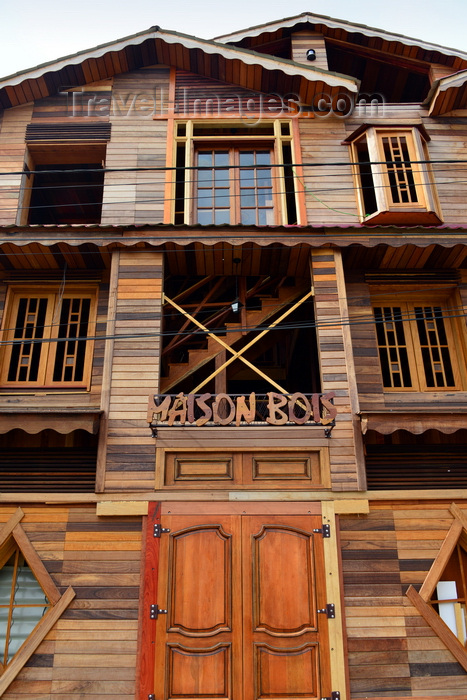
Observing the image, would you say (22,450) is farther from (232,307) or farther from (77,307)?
(232,307)

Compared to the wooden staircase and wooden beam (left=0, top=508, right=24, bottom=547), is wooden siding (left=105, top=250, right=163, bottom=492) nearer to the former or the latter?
the wooden staircase

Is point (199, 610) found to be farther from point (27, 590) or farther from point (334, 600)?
point (27, 590)

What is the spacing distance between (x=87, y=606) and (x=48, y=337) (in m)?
5.22

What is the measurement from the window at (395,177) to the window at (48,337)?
20.9 ft

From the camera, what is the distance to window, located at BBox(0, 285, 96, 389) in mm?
10812

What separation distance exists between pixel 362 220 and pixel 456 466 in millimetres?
5300

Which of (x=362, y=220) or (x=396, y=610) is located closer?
(x=396, y=610)

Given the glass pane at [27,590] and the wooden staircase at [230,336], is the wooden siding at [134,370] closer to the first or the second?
the wooden staircase at [230,336]

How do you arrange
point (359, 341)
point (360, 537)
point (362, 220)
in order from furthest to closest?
point (362, 220) → point (359, 341) → point (360, 537)

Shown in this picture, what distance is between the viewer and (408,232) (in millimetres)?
10852

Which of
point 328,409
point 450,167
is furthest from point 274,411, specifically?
point 450,167

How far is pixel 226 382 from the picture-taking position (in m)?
11.2

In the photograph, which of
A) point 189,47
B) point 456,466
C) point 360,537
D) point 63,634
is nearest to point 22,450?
point 63,634

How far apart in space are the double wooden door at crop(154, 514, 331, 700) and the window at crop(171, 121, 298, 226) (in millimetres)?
6357
